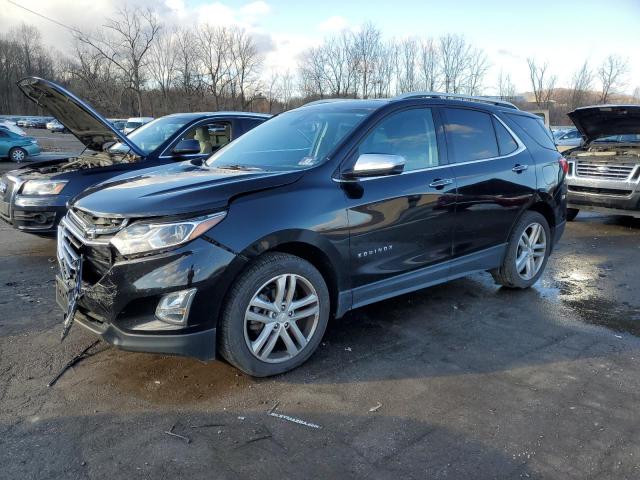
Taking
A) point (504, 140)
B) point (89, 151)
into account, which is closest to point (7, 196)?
point (89, 151)

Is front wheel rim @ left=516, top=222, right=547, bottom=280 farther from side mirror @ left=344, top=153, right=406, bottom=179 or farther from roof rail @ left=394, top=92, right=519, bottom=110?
side mirror @ left=344, top=153, right=406, bottom=179

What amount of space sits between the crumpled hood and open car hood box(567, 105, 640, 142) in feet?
22.2

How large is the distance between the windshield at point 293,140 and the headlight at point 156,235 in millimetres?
958

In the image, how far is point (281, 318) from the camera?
318cm

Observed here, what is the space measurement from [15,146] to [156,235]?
20.1 meters

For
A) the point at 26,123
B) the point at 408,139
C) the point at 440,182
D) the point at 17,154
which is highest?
the point at 26,123

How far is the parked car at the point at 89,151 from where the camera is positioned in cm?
550

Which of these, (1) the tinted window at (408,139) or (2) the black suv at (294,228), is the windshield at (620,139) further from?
(1) the tinted window at (408,139)

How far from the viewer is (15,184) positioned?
583 cm

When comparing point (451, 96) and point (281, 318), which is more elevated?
point (451, 96)

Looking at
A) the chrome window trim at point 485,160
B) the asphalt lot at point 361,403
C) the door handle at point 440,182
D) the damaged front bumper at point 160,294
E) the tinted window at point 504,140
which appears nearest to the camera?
the asphalt lot at point 361,403

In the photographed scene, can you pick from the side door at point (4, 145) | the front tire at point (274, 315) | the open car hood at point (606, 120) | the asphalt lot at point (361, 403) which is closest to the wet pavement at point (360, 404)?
the asphalt lot at point (361, 403)

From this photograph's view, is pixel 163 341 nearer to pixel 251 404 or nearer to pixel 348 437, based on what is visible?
pixel 251 404

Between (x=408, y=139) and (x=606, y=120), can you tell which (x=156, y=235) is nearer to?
(x=408, y=139)
